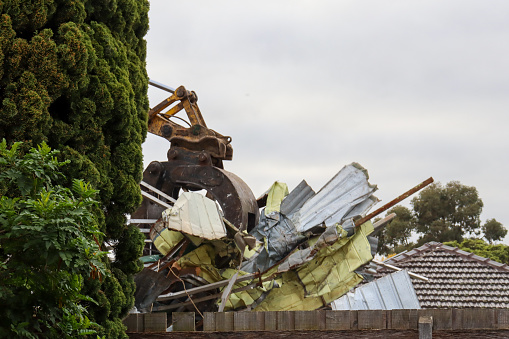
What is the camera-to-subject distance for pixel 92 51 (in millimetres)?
6871

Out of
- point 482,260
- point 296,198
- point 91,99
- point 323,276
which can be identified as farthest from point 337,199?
point 91,99

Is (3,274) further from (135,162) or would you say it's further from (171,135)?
(171,135)

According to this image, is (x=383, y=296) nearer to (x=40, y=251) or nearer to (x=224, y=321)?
(x=224, y=321)

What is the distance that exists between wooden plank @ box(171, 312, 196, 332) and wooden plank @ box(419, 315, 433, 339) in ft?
6.85

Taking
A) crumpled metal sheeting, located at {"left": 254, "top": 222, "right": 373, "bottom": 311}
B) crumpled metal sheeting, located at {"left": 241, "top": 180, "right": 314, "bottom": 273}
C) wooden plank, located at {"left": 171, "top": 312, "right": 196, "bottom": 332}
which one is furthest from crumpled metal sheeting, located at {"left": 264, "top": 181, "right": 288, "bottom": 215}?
wooden plank, located at {"left": 171, "top": 312, "right": 196, "bottom": 332}

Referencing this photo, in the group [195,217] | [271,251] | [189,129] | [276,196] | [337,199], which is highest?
[189,129]

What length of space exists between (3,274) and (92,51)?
2.47 meters

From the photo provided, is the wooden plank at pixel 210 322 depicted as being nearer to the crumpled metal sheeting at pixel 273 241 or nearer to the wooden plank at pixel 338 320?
the wooden plank at pixel 338 320

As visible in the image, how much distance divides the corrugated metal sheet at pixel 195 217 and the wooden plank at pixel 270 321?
3.26 metres

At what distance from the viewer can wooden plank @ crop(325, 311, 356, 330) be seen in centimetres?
708

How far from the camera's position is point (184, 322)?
7324 mm

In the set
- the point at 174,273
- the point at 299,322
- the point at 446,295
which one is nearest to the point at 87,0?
the point at 299,322

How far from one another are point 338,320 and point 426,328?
80 cm

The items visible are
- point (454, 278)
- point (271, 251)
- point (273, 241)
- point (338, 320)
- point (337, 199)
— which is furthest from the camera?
point (454, 278)
